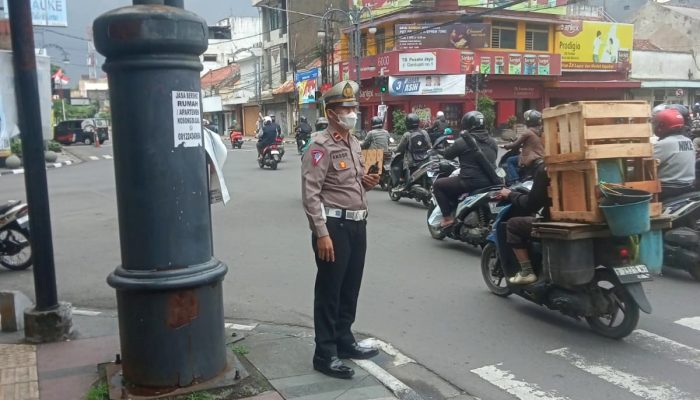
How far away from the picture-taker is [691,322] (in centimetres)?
540

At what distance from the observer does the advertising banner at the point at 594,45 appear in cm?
3775

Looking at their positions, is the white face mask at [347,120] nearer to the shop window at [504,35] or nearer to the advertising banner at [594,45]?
the shop window at [504,35]

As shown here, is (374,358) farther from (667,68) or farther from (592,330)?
(667,68)

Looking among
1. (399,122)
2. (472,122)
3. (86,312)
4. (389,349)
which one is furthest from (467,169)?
(399,122)

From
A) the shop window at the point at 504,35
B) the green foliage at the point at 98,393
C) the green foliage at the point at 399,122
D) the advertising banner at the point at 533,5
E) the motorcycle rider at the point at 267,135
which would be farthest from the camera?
the shop window at the point at 504,35

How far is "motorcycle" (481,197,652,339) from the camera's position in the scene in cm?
485

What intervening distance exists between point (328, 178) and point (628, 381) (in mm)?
2409

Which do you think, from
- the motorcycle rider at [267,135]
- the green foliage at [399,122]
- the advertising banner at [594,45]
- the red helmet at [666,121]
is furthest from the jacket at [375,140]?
the advertising banner at [594,45]

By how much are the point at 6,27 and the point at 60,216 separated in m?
7.57

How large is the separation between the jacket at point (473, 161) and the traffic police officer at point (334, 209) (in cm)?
400

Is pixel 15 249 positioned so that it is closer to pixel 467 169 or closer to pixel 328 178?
pixel 328 178

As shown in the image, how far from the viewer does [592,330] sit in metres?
5.23

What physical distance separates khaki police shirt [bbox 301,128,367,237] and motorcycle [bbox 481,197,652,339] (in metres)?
1.76

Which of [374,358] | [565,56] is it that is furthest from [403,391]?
[565,56]
